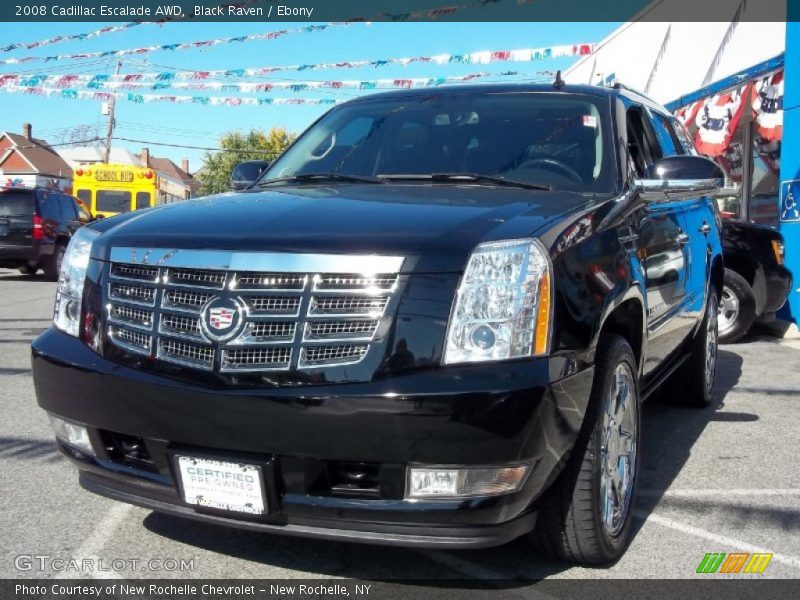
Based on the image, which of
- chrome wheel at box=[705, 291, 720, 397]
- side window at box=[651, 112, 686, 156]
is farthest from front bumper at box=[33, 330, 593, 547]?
chrome wheel at box=[705, 291, 720, 397]

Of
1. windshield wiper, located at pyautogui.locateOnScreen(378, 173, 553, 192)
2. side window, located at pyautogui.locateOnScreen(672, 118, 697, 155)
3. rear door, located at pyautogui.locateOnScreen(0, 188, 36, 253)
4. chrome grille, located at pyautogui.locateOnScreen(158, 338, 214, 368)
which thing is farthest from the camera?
rear door, located at pyautogui.locateOnScreen(0, 188, 36, 253)

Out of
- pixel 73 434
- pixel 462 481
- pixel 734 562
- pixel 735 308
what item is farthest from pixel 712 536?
pixel 735 308

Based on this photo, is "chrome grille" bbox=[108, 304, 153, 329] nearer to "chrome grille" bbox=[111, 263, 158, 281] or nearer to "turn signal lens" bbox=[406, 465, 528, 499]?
"chrome grille" bbox=[111, 263, 158, 281]

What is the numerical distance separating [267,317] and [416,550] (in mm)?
1204

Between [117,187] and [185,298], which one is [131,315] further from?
[117,187]

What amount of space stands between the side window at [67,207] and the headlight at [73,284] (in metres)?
15.6

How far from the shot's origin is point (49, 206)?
17453 millimetres

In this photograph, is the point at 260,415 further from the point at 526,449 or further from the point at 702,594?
the point at 702,594

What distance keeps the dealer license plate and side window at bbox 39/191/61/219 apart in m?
15.7

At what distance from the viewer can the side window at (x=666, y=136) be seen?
197 inches

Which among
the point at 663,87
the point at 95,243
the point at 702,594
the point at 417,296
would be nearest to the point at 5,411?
the point at 95,243

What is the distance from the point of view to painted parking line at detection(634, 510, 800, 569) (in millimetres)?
3246

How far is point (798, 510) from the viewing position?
382 centimetres

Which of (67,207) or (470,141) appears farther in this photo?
(67,207)
